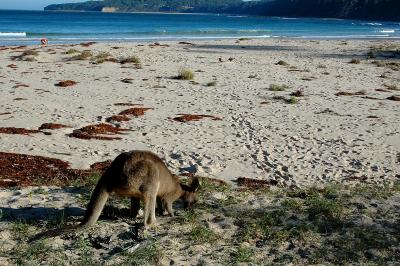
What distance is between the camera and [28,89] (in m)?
17.7

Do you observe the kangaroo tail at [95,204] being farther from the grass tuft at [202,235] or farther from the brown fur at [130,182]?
the grass tuft at [202,235]

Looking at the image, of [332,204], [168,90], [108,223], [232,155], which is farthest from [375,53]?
[108,223]

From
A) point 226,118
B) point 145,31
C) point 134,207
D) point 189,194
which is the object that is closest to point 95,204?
point 134,207

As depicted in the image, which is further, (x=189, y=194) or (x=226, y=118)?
(x=226, y=118)

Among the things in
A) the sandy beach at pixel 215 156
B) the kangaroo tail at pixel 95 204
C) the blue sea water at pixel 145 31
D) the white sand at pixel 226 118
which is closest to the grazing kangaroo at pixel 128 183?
the kangaroo tail at pixel 95 204

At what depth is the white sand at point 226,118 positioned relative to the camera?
10133 millimetres

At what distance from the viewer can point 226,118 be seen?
45.9 ft

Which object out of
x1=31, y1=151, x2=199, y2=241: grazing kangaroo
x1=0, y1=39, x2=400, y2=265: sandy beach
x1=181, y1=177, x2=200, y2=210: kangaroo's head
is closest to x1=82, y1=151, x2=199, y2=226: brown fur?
x1=31, y1=151, x2=199, y2=241: grazing kangaroo

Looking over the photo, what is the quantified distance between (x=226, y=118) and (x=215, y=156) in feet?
11.9

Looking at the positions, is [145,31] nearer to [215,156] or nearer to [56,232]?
[215,156]

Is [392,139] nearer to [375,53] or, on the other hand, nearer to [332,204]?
[332,204]

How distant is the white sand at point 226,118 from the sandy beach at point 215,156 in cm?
5

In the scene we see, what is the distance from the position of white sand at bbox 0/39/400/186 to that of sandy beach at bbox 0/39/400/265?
0.16ft

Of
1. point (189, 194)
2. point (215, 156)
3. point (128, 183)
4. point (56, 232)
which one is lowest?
point (215, 156)
